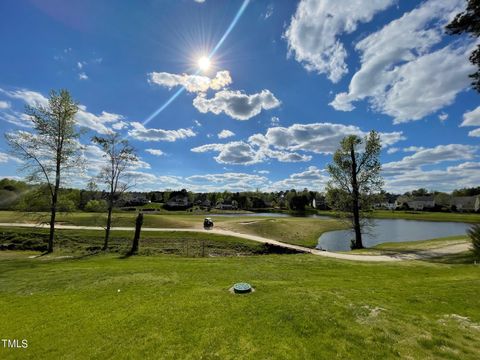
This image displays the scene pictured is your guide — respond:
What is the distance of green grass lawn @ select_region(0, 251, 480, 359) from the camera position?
5.41 m

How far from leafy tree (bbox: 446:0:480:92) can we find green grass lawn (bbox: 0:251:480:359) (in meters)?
9.89

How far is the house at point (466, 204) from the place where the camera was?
3929 inches

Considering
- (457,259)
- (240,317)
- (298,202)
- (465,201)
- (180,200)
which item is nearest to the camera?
(240,317)

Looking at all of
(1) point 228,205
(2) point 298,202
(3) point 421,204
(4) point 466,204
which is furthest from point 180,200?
(4) point 466,204

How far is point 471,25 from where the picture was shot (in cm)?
1234

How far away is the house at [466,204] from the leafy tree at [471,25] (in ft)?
375

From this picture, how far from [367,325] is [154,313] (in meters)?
5.46

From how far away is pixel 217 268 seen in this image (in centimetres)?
1353

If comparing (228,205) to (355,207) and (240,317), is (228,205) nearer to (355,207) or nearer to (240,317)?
(355,207)

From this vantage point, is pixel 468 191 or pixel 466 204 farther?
pixel 468 191

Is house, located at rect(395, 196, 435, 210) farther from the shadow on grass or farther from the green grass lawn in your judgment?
the green grass lawn

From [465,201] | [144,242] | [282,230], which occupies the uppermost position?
[465,201]

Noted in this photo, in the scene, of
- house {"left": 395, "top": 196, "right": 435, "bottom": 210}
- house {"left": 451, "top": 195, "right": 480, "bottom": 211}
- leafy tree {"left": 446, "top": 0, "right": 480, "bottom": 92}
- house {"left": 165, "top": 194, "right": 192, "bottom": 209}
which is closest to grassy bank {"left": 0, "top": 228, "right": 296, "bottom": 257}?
leafy tree {"left": 446, "top": 0, "right": 480, "bottom": 92}

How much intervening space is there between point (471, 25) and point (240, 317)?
1617cm
